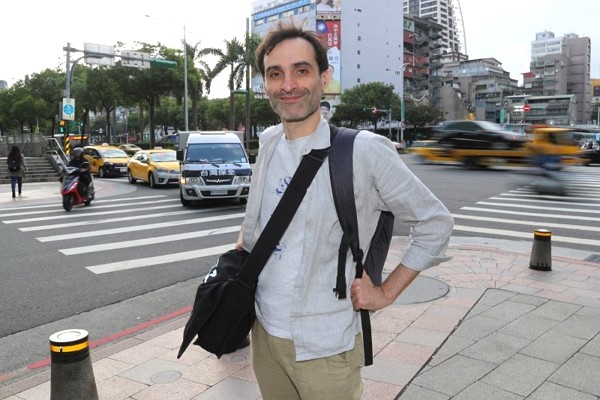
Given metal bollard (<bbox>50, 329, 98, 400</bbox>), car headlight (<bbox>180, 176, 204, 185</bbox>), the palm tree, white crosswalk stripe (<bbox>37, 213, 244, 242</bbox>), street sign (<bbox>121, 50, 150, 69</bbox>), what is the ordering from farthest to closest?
the palm tree < street sign (<bbox>121, 50, 150, 69</bbox>) < car headlight (<bbox>180, 176, 204, 185</bbox>) < white crosswalk stripe (<bbox>37, 213, 244, 242</bbox>) < metal bollard (<bbox>50, 329, 98, 400</bbox>)

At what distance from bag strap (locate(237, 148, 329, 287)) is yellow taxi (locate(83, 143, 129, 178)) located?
2619 centimetres

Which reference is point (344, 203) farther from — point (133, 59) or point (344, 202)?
point (133, 59)

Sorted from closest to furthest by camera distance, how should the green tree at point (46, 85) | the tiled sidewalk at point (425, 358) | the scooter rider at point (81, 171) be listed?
the tiled sidewalk at point (425, 358) → the scooter rider at point (81, 171) → the green tree at point (46, 85)

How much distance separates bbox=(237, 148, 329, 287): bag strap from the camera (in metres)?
1.76

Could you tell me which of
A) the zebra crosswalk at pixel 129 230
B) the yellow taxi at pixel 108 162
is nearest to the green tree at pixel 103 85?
the yellow taxi at pixel 108 162

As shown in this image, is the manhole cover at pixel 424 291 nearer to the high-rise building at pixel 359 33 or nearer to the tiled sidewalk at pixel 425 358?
the tiled sidewalk at pixel 425 358

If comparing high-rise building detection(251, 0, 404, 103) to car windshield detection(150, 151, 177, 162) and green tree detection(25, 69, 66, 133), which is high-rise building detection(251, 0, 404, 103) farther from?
car windshield detection(150, 151, 177, 162)

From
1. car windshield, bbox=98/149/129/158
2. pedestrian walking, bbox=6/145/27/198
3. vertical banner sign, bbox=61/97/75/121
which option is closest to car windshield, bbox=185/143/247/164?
pedestrian walking, bbox=6/145/27/198

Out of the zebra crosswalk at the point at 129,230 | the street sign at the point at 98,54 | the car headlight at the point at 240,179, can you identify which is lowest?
the zebra crosswalk at the point at 129,230

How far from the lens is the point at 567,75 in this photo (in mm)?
135875

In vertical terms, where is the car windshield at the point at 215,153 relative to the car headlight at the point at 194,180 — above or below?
above

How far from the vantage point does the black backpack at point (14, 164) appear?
664 inches

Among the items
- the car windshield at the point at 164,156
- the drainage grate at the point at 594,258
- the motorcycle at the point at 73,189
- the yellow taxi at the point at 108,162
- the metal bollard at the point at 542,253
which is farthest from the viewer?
the yellow taxi at the point at 108,162

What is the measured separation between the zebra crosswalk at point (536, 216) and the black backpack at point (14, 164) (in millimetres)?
13618
